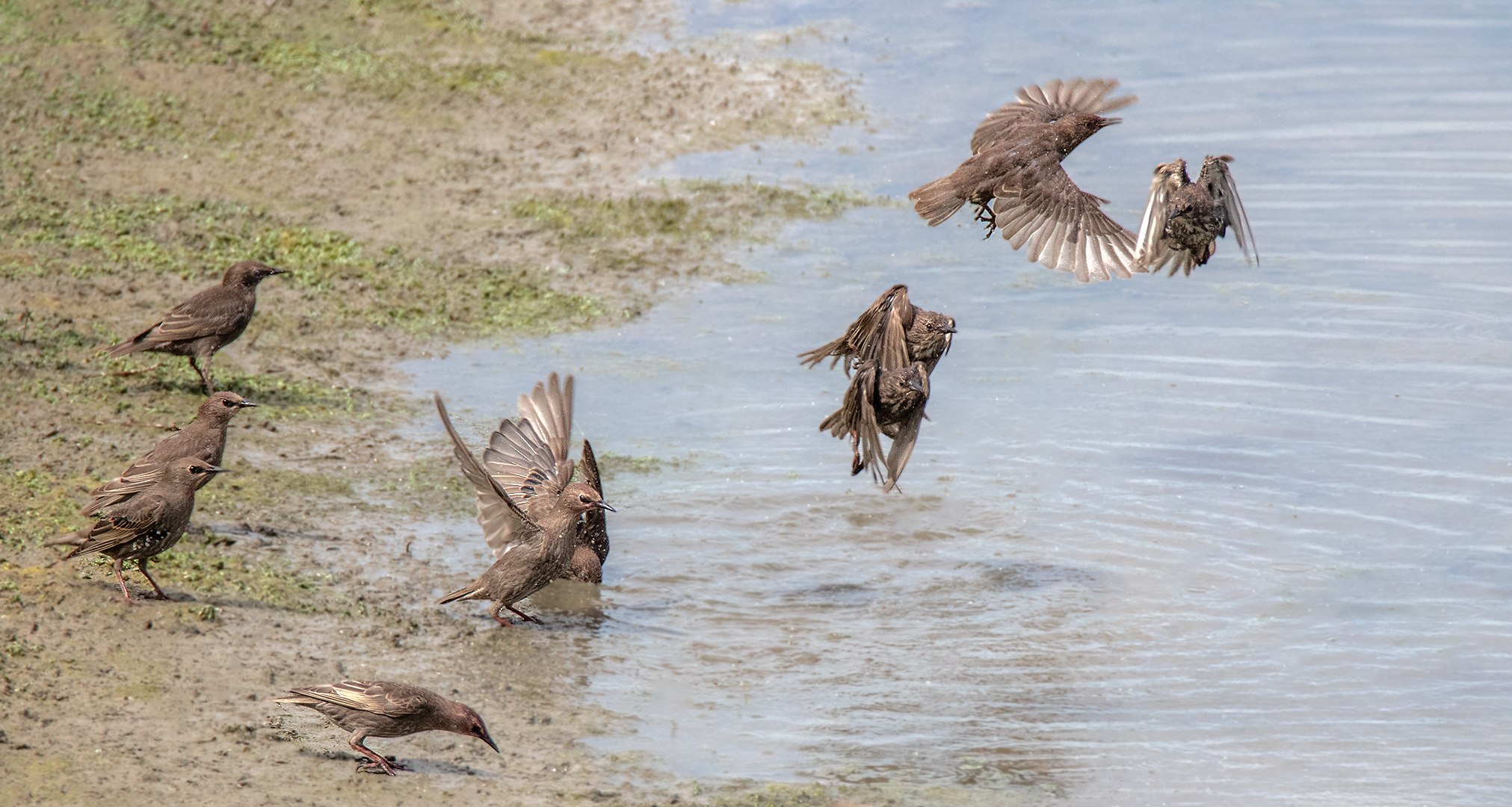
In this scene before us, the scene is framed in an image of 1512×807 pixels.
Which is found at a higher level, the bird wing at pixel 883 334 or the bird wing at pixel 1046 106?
the bird wing at pixel 1046 106

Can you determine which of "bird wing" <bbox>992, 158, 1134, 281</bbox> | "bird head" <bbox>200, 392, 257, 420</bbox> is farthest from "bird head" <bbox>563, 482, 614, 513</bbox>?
"bird wing" <bbox>992, 158, 1134, 281</bbox>

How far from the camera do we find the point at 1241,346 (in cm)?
1266

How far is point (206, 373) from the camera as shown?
10625 millimetres

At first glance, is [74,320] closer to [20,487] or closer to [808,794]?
[20,487]

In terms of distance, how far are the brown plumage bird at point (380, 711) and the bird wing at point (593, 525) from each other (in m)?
2.31

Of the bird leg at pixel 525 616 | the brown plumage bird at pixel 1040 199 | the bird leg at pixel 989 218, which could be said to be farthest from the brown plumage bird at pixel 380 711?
the bird leg at pixel 989 218

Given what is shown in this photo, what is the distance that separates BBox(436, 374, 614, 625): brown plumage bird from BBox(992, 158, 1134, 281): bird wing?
2.55m

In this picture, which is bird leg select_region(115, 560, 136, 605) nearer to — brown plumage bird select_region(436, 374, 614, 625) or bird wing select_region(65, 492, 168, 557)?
bird wing select_region(65, 492, 168, 557)

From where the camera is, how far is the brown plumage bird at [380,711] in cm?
712

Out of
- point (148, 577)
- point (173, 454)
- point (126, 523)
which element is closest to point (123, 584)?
point (148, 577)

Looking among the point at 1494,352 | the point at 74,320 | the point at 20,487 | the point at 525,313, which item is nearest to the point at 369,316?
the point at 525,313

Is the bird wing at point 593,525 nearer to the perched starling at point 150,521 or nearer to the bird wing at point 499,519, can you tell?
the bird wing at point 499,519

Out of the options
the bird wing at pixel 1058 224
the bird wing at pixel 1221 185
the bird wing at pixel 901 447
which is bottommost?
the bird wing at pixel 901 447

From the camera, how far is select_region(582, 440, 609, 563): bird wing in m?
9.53
